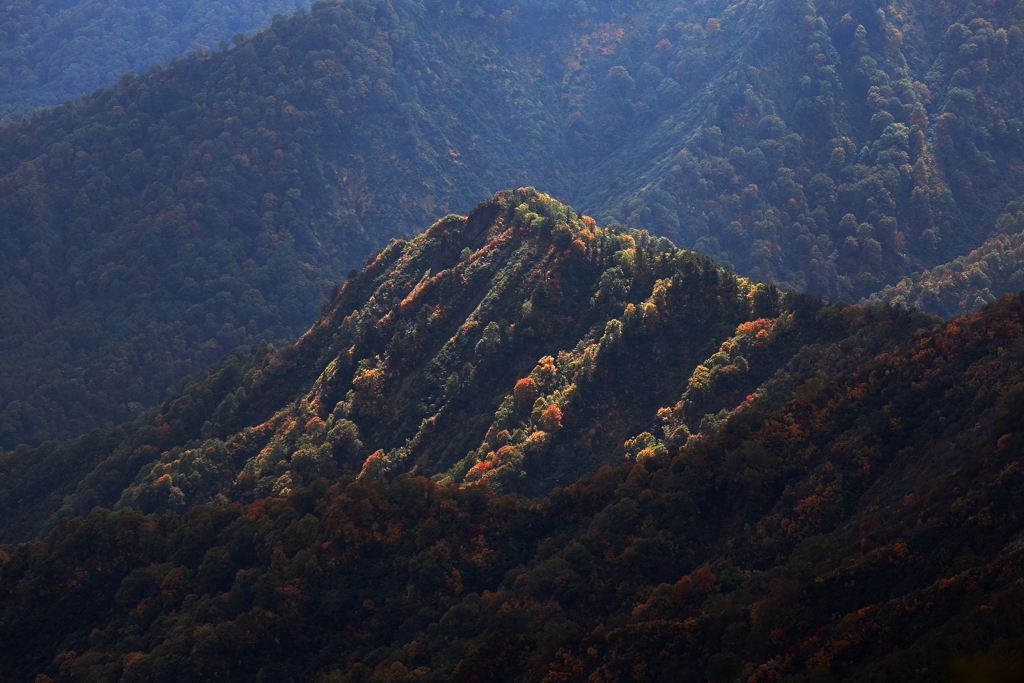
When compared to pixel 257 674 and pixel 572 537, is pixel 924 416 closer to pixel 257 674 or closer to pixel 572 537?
pixel 572 537

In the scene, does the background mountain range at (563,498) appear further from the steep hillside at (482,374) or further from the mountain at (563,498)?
the steep hillside at (482,374)

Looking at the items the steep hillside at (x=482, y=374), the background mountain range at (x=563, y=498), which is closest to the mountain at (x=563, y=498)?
the background mountain range at (x=563, y=498)

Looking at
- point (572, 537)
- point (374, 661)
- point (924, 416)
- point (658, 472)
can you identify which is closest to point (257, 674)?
point (374, 661)

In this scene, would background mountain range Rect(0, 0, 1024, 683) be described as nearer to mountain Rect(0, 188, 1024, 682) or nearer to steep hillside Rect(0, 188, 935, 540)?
mountain Rect(0, 188, 1024, 682)

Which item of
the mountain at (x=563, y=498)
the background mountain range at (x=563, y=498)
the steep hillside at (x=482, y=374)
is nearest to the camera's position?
the background mountain range at (x=563, y=498)

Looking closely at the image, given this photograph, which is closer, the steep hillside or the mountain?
the mountain

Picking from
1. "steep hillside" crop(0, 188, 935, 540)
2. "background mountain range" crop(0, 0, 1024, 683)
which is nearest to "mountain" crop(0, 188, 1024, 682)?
"background mountain range" crop(0, 0, 1024, 683)

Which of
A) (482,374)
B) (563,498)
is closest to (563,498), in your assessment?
(563,498)

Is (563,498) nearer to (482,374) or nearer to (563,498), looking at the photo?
(563,498)

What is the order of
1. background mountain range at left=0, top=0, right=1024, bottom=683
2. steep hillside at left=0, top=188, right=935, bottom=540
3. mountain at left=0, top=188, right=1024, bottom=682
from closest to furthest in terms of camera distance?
1. background mountain range at left=0, top=0, right=1024, bottom=683
2. mountain at left=0, top=188, right=1024, bottom=682
3. steep hillside at left=0, top=188, right=935, bottom=540

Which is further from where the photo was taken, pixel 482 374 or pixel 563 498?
pixel 482 374
